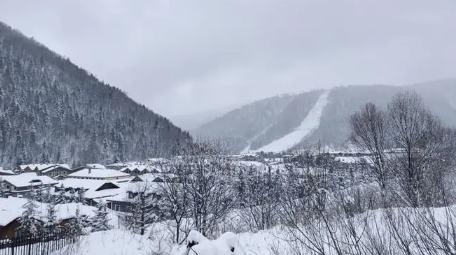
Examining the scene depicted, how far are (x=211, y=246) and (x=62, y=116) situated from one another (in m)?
142

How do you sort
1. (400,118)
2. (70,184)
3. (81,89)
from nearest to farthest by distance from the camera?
(400,118) → (70,184) → (81,89)

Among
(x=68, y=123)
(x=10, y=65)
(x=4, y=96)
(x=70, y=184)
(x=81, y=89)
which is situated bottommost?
(x=70, y=184)

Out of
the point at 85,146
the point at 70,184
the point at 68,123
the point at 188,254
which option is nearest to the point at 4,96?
the point at 68,123

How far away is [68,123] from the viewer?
408 ft

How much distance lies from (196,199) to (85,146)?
116m

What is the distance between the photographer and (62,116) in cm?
12631

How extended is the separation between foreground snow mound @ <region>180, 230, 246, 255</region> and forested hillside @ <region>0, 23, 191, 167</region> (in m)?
100.0

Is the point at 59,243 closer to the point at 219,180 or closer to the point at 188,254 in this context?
the point at 219,180

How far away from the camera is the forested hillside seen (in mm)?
107625

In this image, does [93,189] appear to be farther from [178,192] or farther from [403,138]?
[403,138]

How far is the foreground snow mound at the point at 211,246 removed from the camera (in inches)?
124

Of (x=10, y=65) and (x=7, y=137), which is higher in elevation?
(x=10, y=65)

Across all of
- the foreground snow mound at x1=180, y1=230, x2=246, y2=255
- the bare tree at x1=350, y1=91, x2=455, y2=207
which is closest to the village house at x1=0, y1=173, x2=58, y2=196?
the bare tree at x1=350, y1=91, x2=455, y2=207

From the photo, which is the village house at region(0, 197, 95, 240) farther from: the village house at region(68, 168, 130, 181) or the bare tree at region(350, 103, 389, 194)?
the village house at region(68, 168, 130, 181)
